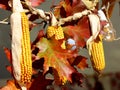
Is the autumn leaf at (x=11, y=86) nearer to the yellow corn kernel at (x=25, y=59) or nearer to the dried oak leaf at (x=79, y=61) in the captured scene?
the yellow corn kernel at (x=25, y=59)

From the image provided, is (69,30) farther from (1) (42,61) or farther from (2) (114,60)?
(2) (114,60)

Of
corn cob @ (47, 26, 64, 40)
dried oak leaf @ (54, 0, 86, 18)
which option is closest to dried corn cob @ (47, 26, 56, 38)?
corn cob @ (47, 26, 64, 40)

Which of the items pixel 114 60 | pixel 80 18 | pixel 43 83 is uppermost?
pixel 80 18

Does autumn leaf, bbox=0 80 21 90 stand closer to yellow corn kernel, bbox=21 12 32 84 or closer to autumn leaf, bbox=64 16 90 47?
yellow corn kernel, bbox=21 12 32 84

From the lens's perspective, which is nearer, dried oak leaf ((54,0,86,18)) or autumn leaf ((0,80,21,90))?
autumn leaf ((0,80,21,90))

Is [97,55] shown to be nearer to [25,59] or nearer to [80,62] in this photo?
[80,62]

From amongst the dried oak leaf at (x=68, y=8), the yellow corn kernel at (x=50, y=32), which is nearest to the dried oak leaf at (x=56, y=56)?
the yellow corn kernel at (x=50, y=32)

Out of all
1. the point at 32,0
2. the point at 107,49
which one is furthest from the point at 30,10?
the point at 107,49

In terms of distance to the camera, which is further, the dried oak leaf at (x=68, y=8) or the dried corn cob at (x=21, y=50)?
the dried oak leaf at (x=68, y=8)
